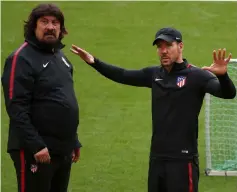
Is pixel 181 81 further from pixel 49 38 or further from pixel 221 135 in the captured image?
pixel 221 135

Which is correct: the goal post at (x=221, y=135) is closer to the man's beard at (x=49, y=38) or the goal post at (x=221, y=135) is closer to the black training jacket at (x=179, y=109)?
the black training jacket at (x=179, y=109)

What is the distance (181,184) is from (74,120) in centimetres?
91

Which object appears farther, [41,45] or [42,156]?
[41,45]

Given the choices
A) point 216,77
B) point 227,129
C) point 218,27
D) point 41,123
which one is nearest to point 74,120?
point 41,123

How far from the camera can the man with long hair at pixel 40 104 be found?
4.61 m

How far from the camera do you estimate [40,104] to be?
4.68 meters

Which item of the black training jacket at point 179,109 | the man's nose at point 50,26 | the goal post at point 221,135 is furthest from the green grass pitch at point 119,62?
the man's nose at point 50,26

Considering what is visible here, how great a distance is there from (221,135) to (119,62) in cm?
371

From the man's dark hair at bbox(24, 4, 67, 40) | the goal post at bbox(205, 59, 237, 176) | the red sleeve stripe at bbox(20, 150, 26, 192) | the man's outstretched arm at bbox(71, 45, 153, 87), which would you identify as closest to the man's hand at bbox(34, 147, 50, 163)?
the red sleeve stripe at bbox(20, 150, 26, 192)

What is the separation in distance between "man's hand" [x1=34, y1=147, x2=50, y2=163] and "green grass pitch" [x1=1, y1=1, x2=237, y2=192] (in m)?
2.35

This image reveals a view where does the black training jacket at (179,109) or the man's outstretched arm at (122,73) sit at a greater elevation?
the man's outstretched arm at (122,73)

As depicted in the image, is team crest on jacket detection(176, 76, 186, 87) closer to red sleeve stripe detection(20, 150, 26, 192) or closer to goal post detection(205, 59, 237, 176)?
red sleeve stripe detection(20, 150, 26, 192)

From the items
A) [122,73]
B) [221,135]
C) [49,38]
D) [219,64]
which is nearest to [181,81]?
[219,64]

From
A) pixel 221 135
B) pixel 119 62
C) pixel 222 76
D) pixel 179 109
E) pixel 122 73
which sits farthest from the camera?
pixel 119 62
